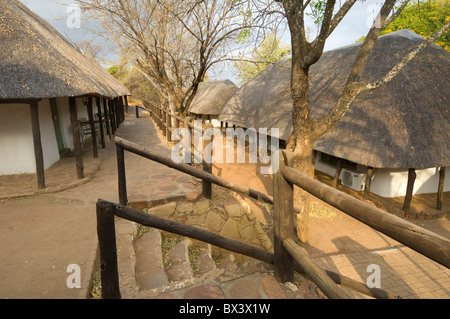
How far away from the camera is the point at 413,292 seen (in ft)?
12.8

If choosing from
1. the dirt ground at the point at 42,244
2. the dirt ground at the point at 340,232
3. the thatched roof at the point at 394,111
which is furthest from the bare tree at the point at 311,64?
the dirt ground at the point at 42,244

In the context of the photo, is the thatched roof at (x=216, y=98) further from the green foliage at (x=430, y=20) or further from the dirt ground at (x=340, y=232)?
the dirt ground at (x=340, y=232)

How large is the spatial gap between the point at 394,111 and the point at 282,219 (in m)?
5.89

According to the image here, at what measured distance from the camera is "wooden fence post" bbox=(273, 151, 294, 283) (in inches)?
75.0

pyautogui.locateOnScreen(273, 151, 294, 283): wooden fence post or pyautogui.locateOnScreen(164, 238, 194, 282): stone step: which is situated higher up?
pyautogui.locateOnScreen(273, 151, 294, 283): wooden fence post

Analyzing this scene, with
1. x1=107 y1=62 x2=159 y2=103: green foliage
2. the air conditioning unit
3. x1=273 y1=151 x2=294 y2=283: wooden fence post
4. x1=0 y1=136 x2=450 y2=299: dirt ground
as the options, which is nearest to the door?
x1=0 y1=136 x2=450 y2=299: dirt ground

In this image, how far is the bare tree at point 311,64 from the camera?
14.7 feet

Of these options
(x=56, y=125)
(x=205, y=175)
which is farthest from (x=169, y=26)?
(x=205, y=175)

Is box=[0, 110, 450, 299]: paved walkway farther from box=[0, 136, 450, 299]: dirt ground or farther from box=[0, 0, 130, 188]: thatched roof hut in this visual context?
box=[0, 0, 130, 188]: thatched roof hut

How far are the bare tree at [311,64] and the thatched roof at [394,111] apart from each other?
1897 millimetres

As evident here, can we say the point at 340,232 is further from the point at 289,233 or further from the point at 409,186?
the point at 289,233

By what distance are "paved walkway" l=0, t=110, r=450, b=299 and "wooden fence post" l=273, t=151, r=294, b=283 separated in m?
0.15

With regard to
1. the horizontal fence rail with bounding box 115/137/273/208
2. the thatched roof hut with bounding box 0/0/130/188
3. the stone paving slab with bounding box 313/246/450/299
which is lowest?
the stone paving slab with bounding box 313/246/450/299
